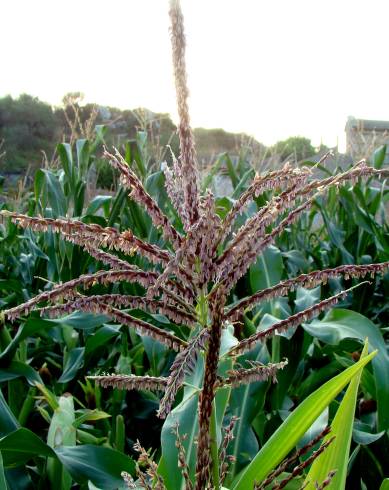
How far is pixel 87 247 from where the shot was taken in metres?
0.50

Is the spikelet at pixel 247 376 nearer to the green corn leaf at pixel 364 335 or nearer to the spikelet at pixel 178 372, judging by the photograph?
the spikelet at pixel 178 372

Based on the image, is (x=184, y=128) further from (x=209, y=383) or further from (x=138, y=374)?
(x=138, y=374)

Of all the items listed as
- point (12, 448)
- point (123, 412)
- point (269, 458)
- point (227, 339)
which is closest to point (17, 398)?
point (123, 412)

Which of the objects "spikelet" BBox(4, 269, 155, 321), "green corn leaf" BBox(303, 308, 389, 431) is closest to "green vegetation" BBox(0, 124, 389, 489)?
"green corn leaf" BBox(303, 308, 389, 431)

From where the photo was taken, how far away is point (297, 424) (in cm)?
64

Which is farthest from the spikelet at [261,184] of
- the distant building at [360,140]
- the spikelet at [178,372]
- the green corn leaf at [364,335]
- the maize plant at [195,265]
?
the distant building at [360,140]

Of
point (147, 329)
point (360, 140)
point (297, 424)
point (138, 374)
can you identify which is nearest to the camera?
point (147, 329)

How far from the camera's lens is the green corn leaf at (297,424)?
1.98 ft

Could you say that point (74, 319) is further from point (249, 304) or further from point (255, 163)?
point (255, 163)

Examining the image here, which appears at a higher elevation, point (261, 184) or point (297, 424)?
point (261, 184)

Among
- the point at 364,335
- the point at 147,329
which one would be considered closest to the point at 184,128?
the point at 147,329

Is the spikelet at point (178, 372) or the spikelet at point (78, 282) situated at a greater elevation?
the spikelet at point (78, 282)

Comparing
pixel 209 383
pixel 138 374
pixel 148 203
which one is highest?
pixel 148 203

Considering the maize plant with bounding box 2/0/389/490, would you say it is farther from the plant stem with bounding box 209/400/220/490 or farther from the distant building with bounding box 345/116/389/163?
the distant building with bounding box 345/116/389/163
